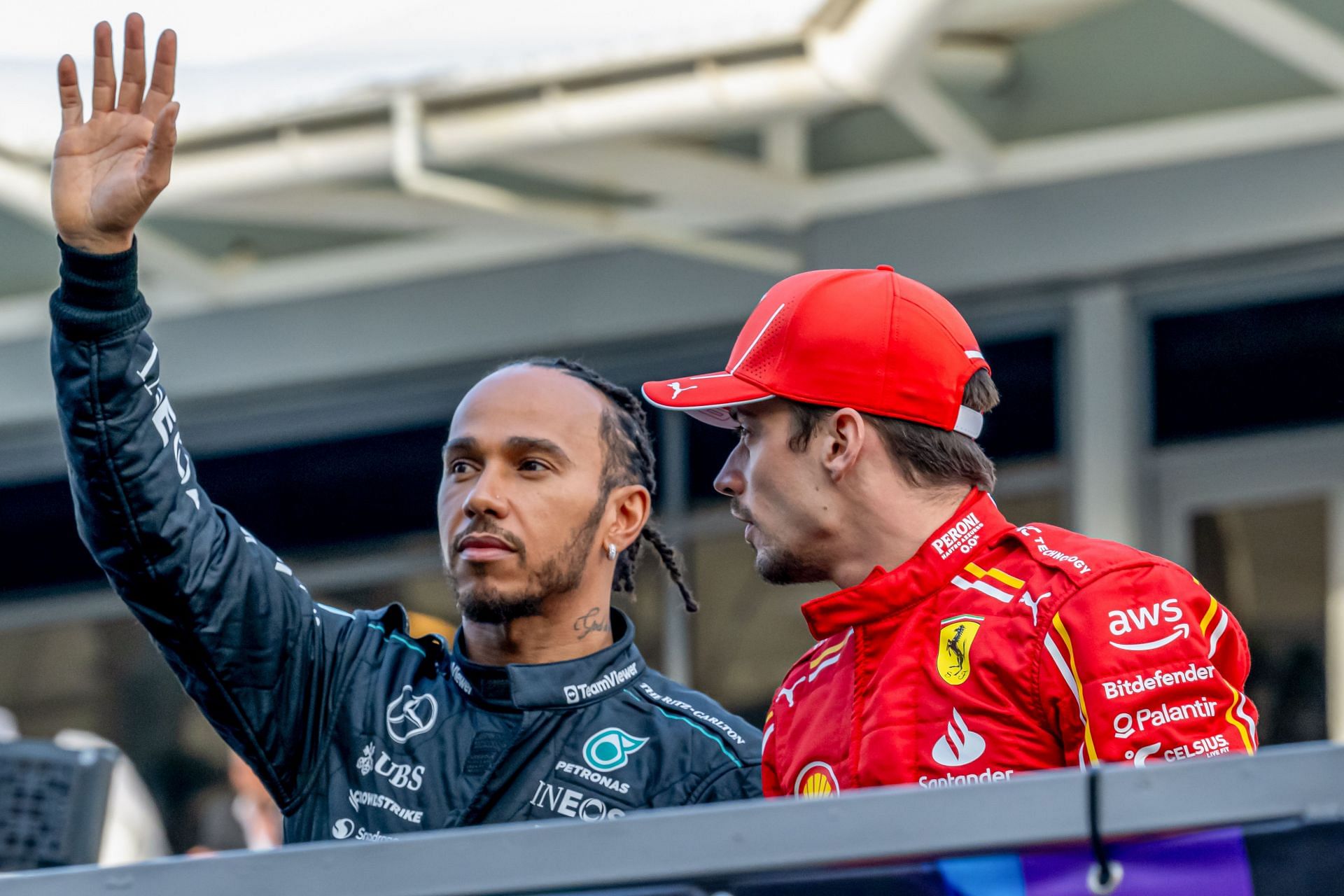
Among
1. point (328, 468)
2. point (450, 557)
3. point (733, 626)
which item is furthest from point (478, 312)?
point (450, 557)

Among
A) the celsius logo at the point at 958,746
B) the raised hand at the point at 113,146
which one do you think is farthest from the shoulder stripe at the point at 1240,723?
the raised hand at the point at 113,146

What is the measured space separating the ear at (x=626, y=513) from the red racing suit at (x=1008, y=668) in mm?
654

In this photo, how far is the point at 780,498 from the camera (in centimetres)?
239

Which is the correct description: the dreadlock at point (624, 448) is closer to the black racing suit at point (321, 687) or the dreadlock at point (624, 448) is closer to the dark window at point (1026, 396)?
the black racing suit at point (321, 687)

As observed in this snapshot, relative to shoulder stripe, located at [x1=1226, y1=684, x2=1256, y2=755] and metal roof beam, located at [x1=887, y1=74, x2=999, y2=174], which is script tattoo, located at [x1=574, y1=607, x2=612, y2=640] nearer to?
shoulder stripe, located at [x1=1226, y1=684, x2=1256, y2=755]

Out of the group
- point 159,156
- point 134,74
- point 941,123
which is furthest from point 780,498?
point 941,123

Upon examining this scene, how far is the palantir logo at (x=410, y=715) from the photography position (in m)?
2.70

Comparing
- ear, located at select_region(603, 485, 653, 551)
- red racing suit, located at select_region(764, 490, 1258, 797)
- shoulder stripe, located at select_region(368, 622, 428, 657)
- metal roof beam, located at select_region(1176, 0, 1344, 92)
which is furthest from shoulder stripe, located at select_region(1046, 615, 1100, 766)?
metal roof beam, located at select_region(1176, 0, 1344, 92)

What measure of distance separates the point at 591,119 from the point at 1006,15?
1606 mm

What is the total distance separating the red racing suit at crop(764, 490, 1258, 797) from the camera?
1947 millimetres

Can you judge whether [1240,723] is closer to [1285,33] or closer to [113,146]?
[113,146]

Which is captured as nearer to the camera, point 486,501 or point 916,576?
point 916,576

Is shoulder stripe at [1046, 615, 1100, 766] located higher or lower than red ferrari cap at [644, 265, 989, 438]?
lower

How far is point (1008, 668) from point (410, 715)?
3.40ft
